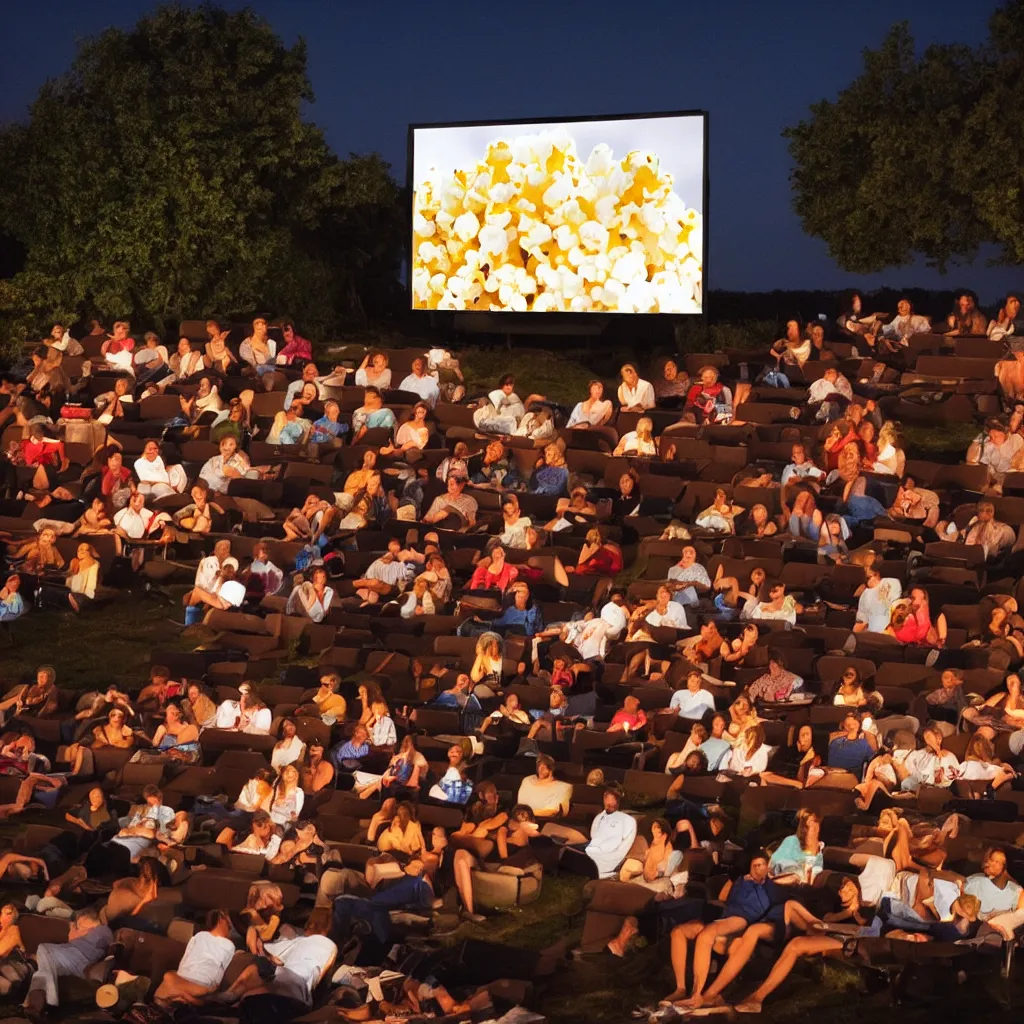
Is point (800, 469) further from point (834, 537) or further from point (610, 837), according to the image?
point (610, 837)

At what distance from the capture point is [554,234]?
778 inches

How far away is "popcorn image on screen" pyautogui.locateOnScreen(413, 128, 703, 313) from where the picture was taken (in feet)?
64.0

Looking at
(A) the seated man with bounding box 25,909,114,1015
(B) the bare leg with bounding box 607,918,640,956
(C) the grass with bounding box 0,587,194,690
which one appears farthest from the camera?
(C) the grass with bounding box 0,587,194,690

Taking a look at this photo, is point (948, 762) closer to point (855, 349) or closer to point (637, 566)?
point (637, 566)

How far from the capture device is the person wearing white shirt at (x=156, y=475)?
15.5 metres

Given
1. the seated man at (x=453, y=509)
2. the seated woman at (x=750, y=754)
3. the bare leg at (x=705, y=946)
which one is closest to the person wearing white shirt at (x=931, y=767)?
the seated woman at (x=750, y=754)

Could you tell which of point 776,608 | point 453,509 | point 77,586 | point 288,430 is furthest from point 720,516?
point 77,586

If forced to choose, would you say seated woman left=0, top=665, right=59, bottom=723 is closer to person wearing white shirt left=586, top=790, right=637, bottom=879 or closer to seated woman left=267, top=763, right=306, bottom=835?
seated woman left=267, top=763, right=306, bottom=835

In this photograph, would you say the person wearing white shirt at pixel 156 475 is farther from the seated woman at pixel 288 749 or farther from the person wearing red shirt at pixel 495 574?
the seated woman at pixel 288 749

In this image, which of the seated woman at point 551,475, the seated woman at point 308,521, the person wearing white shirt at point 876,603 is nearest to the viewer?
the person wearing white shirt at point 876,603

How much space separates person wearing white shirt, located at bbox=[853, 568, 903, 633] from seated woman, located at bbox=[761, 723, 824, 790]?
5.15ft

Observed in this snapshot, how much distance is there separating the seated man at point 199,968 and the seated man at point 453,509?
5.16 m

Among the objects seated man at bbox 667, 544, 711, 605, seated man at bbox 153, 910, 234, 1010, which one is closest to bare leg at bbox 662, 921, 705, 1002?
seated man at bbox 153, 910, 234, 1010

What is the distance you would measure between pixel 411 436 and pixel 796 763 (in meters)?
5.54
